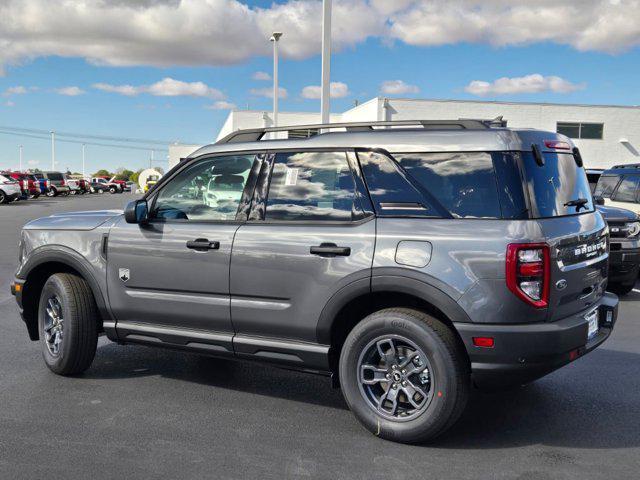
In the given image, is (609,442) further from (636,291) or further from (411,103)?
(411,103)

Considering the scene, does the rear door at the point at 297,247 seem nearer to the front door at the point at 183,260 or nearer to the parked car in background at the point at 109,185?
the front door at the point at 183,260

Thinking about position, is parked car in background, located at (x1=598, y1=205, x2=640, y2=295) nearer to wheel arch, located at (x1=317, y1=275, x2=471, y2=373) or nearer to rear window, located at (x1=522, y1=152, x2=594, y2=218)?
rear window, located at (x1=522, y1=152, x2=594, y2=218)

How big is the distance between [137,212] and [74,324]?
1099 millimetres

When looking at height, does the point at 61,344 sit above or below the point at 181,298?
below

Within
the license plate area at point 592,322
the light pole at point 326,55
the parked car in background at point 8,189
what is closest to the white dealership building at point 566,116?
the parked car in background at point 8,189

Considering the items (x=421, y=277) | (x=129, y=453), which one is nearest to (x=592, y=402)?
(x=421, y=277)

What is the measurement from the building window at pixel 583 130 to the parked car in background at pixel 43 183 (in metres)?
33.2

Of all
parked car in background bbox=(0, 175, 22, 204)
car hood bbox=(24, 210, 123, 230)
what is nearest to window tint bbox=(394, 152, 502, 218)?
car hood bbox=(24, 210, 123, 230)

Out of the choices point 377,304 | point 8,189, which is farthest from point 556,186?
point 8,189

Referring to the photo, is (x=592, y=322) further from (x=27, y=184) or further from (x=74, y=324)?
(x=27, y=184)

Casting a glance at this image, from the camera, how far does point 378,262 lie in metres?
4.07

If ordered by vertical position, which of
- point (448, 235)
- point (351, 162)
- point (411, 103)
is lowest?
point (448, 235)

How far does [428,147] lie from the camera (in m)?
4.16

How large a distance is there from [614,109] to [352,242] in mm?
37895
